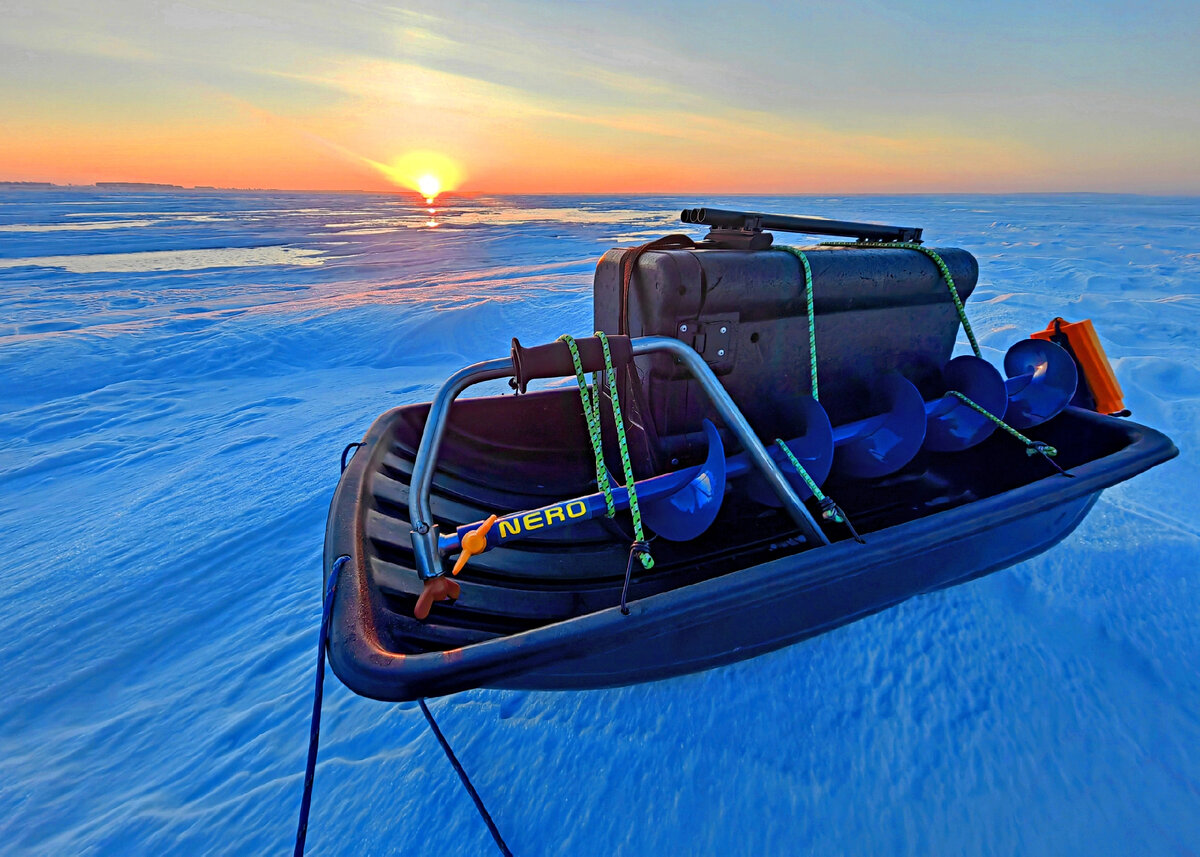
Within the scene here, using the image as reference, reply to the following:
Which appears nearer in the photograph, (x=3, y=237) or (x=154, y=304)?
(x=154, y=304)

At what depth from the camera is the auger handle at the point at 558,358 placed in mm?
1812

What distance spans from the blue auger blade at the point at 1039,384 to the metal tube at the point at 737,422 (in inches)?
70.6

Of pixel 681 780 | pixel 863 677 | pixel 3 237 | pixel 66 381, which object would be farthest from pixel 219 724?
pixel 3 237

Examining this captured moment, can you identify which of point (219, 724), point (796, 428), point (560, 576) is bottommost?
point (219, 724)

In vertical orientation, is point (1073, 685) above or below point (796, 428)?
below

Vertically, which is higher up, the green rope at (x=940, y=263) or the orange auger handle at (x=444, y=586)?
the green rope at (x=940, y=263)

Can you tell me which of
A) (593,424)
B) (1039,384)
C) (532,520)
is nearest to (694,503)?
(593,424)

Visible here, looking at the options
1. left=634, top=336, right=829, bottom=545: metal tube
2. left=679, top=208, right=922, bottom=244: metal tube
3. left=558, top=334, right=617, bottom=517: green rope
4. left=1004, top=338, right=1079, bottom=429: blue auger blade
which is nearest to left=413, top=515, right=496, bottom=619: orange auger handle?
left=558, top=334, right=617, bottom=517: green rope

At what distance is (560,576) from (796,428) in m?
1.33

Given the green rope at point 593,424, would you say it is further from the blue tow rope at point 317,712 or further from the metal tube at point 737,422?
the blue tow rope at point 317,712

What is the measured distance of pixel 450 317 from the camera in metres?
8.21

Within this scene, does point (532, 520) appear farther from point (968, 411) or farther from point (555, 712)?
point (968, 411)

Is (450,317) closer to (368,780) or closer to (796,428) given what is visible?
(796,428)

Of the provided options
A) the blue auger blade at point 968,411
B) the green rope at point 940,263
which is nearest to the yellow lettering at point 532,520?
the blue auger blade at point 968,411
